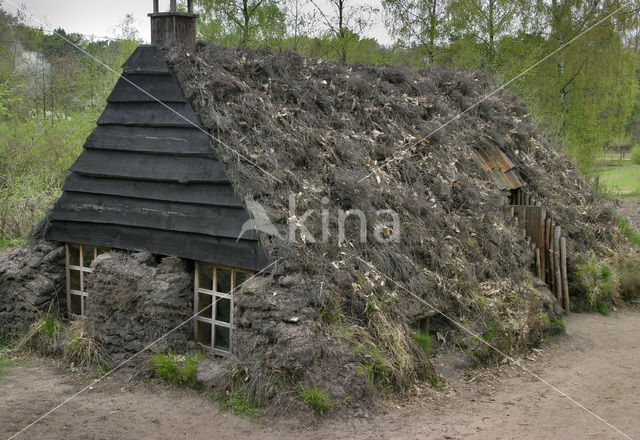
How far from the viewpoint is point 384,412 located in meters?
6.25

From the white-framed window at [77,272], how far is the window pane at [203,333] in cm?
187

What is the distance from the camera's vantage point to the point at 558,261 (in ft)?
34.4

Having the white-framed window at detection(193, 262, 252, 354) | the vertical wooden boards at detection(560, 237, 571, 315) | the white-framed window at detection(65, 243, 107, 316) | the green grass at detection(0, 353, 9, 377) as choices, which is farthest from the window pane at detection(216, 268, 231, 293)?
the vertical wooden boards at detection(560, 237, 571, 315)

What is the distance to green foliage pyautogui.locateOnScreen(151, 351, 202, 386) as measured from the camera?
22.3ft

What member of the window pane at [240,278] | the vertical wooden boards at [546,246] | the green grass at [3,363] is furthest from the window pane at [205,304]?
the vertical wooden boards at [546,246]

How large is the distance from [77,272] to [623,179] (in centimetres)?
3127

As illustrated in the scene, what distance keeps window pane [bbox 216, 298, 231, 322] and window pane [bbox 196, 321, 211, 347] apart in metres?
0.23

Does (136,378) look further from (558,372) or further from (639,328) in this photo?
(639,328)

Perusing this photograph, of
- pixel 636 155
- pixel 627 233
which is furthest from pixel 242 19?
pixel 636 155

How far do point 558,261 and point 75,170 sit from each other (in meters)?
7.95

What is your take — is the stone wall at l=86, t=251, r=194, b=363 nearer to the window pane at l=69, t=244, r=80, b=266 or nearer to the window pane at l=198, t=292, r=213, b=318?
the window pane at l=198, t=292, r=213, b=318

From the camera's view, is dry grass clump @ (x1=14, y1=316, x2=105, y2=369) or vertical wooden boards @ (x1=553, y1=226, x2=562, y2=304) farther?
vertical wooden boards @ (x1=553, y1=226, x2=562, y2=304)

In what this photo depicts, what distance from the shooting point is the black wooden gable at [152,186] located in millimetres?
7148

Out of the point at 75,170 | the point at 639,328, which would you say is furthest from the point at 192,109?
the point at 639,328
